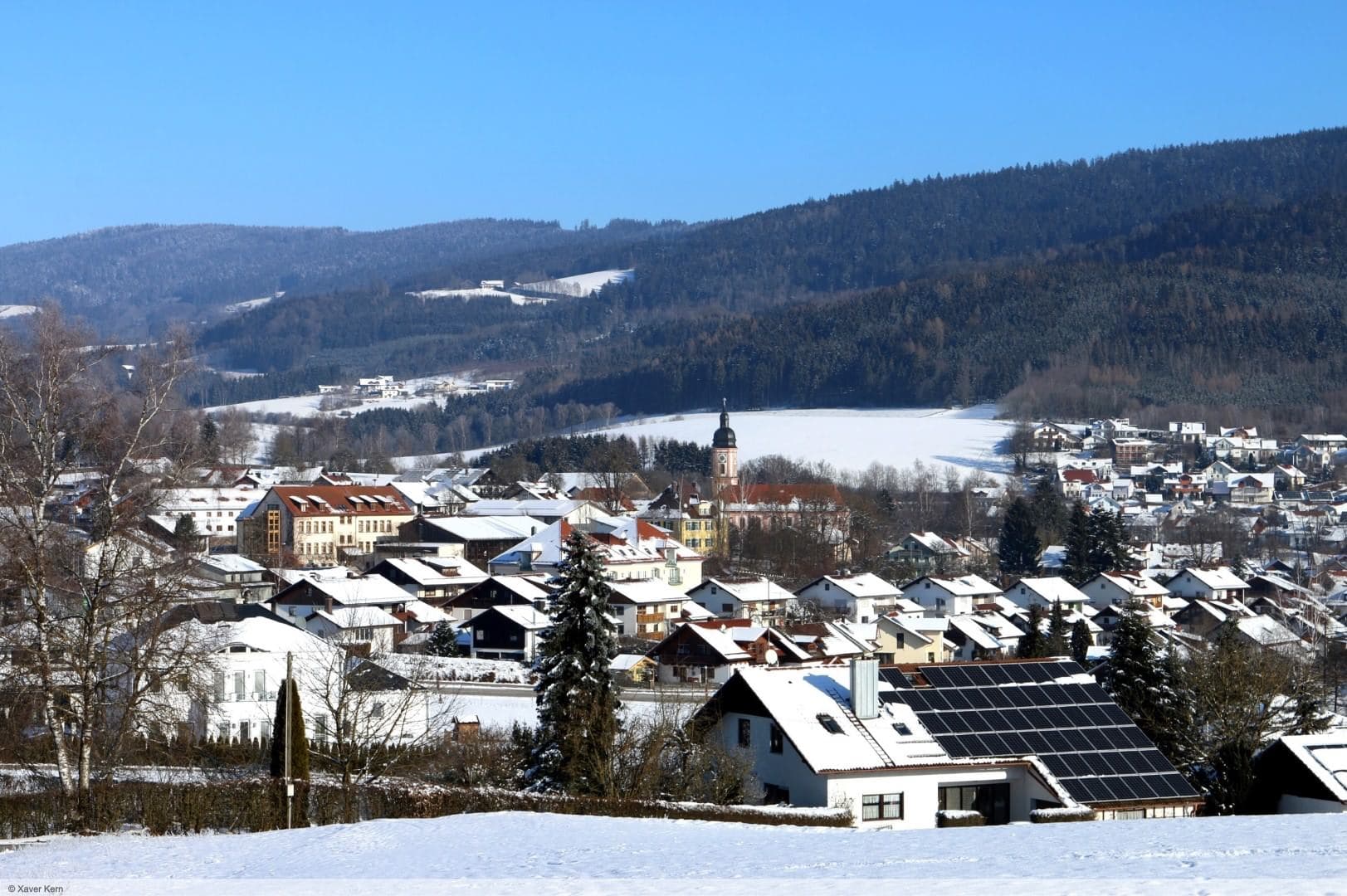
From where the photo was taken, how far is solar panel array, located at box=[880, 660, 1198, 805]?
806 inches

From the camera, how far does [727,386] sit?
165 meters

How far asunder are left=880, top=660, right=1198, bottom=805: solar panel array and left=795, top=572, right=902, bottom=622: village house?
104ft

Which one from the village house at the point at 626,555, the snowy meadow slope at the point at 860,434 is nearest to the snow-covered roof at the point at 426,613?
the village house at the point at 626,555

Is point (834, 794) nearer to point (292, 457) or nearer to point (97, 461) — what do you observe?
point (97, 461)

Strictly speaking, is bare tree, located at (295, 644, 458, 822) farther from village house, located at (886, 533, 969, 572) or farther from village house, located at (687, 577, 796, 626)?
village house, located at (886, 533, 969, 572)

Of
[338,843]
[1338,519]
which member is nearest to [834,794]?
[338,843]

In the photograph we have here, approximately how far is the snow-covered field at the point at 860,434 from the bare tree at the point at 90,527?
96.1 m

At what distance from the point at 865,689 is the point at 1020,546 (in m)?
52.5

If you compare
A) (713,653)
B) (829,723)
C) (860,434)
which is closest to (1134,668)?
(829,723)

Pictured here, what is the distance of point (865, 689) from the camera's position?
69.8 feet

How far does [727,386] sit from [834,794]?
14568cm

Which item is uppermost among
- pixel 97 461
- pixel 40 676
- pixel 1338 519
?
pixel 97 461

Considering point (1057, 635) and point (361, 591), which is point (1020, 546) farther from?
point (361, 591)

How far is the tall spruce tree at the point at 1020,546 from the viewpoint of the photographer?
71.9 metres
